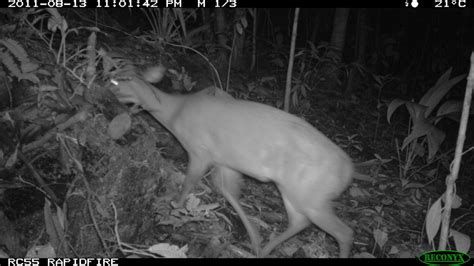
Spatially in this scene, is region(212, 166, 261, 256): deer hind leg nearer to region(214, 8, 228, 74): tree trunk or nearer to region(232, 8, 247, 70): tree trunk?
region(214, 8, 228, 74): tree trunk

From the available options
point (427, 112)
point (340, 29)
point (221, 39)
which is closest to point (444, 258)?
point (427, 112)

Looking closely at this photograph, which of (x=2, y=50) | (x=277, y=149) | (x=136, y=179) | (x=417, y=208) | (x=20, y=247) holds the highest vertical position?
(x=2, y=50)

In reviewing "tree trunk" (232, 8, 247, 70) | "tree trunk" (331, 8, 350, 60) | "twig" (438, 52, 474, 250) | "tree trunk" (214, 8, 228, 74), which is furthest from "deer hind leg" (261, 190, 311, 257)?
"tree trunk" (331, 8, 350, 60)

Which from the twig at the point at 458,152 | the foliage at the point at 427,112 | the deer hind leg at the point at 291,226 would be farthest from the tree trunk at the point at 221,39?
the twig at the point at 458,152

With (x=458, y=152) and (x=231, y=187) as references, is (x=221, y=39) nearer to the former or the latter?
(x=231, y=187)

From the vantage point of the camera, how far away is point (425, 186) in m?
4.09

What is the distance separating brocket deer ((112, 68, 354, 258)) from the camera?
261 cm

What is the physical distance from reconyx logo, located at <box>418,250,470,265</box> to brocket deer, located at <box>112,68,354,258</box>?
0.50 metres

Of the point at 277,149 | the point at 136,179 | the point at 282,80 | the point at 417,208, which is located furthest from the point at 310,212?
the point at 282,80

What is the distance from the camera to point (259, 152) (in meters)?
2.70

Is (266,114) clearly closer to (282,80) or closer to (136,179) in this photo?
(136,179)

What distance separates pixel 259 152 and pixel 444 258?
1.27 m

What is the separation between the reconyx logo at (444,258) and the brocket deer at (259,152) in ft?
1.64

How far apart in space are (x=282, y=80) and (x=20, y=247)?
4314 mm
